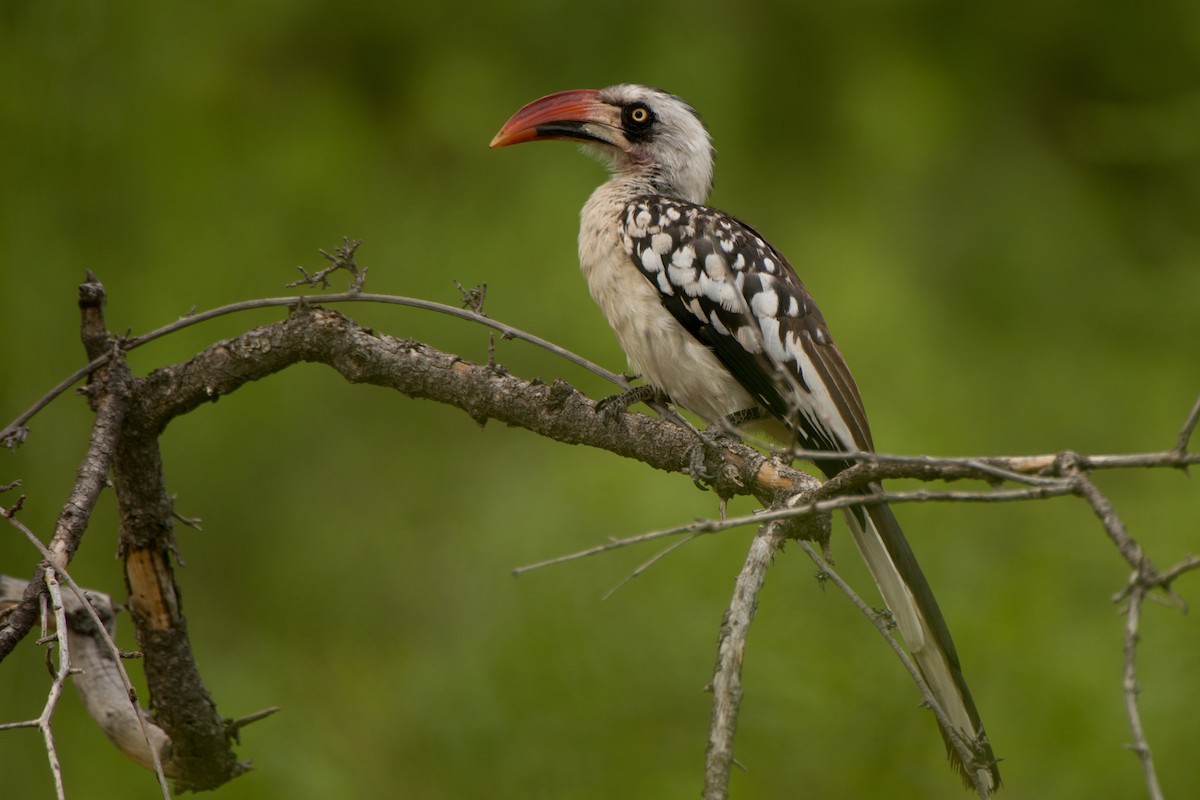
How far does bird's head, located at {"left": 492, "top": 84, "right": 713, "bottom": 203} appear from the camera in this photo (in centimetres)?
272

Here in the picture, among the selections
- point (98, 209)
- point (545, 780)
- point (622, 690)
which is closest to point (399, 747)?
point (545, 780)

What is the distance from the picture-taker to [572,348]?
4.46 m

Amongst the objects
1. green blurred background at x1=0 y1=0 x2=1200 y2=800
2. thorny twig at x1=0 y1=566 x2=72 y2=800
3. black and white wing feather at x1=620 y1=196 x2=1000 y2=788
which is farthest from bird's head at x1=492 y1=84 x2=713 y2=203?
thorny twig at x1=0 y1=566 x2=72 y2=800

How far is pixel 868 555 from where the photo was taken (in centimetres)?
190

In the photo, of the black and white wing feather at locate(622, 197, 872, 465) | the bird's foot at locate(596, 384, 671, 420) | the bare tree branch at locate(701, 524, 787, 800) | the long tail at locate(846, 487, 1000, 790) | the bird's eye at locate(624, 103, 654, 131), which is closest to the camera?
the bare tree branch at locate(701, 524, 787, 800)

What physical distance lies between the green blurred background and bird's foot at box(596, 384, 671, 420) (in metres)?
1.39

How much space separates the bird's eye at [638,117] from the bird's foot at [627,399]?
0.81m

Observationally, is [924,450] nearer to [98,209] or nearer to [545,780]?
[545,780]

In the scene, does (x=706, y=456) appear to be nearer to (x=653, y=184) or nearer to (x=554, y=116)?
(x=653, y=184)

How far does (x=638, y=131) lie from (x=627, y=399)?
977 millimetres

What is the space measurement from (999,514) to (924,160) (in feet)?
6.07

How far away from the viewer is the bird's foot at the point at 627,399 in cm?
183

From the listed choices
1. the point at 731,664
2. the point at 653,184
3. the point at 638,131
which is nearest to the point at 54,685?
the point at 731,664

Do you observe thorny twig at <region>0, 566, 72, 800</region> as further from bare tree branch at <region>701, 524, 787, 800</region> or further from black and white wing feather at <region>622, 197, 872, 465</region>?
black and white wing feather at <region>622, 197, 872, 465</region>
